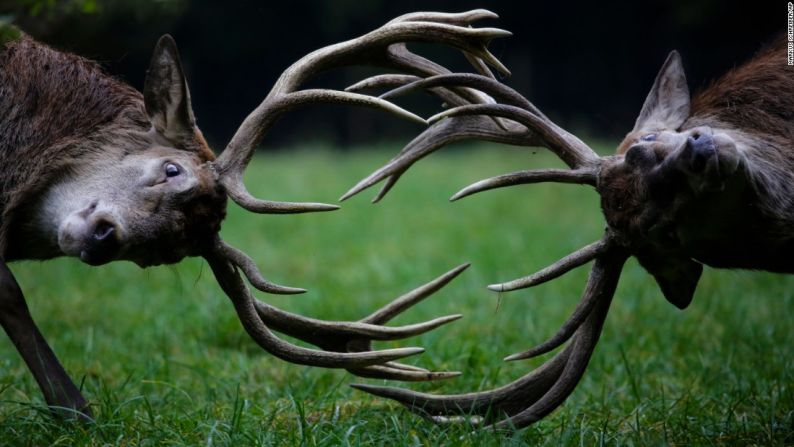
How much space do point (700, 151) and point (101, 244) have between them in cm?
202

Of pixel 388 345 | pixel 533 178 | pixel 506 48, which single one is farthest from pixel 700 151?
pixel 506 48

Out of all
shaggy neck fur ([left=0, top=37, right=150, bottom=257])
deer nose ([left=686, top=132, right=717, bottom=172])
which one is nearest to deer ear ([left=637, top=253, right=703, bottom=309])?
deer nose ([left=686, top=132, right=717, bottom=172])

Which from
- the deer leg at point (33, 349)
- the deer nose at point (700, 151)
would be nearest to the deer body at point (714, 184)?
the deer nose at point (700, 151)

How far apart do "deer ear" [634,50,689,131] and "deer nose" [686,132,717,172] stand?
0.68 metres

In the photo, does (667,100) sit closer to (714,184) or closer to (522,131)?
(522,131)

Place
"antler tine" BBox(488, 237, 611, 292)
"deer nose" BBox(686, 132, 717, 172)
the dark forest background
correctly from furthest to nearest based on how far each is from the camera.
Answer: the dark forest background → "antler tine" BBox(488, 237, 611, 292) → "deer nose" BBox(686, 132, 717, 172)

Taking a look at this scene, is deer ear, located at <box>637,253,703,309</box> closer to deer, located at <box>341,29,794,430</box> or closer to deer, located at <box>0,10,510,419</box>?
deer, located at <box>341,29,794,430</box>

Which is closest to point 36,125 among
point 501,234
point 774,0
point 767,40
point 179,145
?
point 179,145

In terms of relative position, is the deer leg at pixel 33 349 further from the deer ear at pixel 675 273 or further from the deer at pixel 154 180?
the deer ear at pixel 675 273

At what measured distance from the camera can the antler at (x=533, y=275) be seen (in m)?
A: 3.46

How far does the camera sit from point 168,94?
3689 millimetres

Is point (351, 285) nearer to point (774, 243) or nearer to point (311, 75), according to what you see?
point (311, 75)

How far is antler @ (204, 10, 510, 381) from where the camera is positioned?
353cm

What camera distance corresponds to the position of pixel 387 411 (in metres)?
3.95
